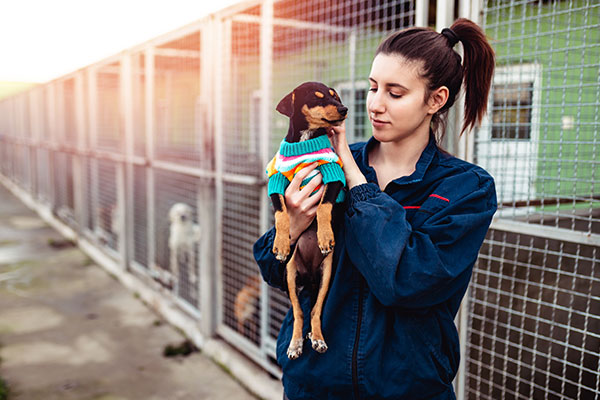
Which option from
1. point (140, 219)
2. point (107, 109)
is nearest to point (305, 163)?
point (140, 219)

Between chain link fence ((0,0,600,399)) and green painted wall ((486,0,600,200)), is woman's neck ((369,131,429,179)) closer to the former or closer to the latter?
chain link fence ((0,0,600,399))

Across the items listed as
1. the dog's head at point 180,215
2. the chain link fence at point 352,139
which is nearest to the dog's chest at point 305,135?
the chain link fence at point 352,139

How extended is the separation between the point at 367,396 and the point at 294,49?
689cm

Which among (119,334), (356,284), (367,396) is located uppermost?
(356,284)

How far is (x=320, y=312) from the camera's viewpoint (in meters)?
1.42

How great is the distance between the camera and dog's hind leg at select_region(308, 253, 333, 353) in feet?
4.47

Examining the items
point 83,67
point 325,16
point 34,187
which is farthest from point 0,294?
point 34,187

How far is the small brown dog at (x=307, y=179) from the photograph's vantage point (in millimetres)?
1348

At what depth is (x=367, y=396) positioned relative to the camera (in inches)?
52.0

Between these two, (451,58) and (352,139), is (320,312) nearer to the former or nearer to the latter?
(451,58)

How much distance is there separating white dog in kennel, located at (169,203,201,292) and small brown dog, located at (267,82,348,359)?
12.2 feet

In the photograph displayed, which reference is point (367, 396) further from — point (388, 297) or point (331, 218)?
point (331, 218)

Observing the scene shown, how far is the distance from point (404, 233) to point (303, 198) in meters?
0.33

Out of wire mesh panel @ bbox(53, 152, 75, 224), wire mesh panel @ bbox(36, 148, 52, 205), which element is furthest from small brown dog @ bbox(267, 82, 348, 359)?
wire mesh panel @ bbox(36, 148, 52, 205)
